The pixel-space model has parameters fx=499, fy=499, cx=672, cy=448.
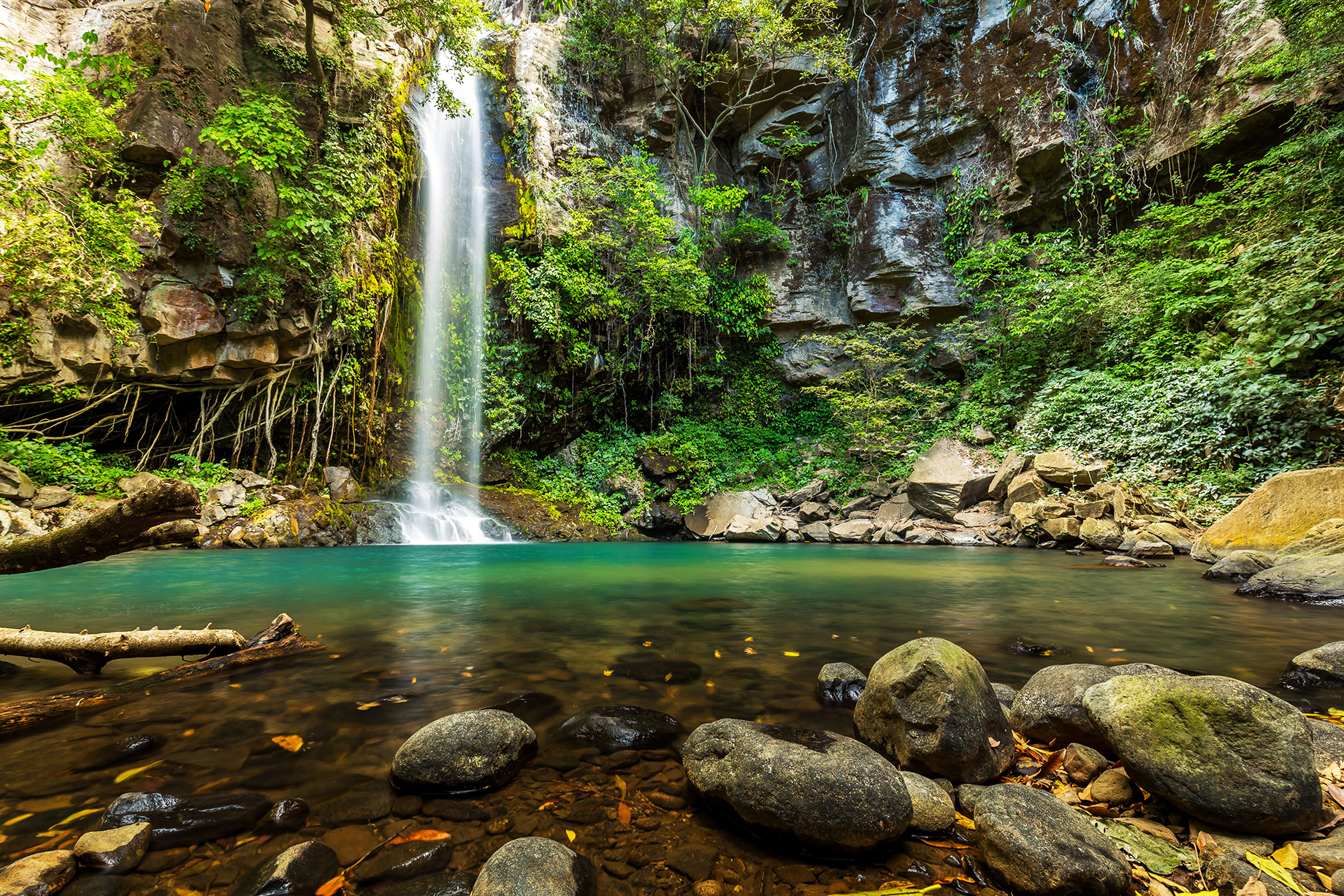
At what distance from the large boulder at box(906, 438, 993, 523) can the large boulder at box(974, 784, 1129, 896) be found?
1184 centimetres

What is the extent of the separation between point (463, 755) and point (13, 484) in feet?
35.0

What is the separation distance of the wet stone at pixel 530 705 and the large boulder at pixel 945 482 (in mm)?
11950

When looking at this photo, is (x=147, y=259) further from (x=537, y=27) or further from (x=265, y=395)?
(x=537, y=27)

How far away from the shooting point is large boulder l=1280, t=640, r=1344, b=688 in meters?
2.81

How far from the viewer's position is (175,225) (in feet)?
28.7

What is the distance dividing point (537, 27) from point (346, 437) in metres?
14.5

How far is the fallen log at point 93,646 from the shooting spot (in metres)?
2.69

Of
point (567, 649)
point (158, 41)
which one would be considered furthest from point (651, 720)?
point (158, 41)

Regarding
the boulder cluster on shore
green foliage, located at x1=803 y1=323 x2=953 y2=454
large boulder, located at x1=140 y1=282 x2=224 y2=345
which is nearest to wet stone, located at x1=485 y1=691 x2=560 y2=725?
the boulder cluster on shore

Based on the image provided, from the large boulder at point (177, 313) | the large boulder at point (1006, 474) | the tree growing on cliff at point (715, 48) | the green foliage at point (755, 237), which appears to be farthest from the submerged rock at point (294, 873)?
the tree growing on cliff at point (715, 48)

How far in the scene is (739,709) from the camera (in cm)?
272

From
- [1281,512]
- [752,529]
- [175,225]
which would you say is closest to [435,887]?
[1281,512]

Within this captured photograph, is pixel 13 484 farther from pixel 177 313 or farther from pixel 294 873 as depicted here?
pixel 294 873

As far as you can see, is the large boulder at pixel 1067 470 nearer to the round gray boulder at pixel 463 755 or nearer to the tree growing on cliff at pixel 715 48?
the round gray boulder at pixel 463 755
